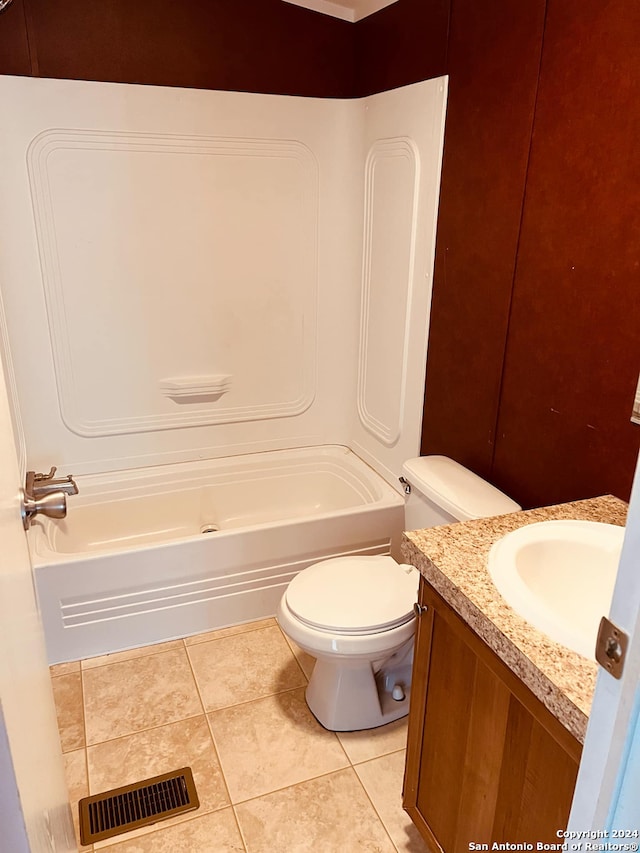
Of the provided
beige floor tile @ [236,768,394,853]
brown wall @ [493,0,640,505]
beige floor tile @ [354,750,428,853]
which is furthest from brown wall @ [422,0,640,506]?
beige floor tile @ [236,768,394,853]

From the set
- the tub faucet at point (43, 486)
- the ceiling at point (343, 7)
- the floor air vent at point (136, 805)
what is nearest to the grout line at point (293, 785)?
the floor air vent at point (136, 805)

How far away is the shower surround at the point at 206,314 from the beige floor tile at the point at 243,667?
0.11 meters

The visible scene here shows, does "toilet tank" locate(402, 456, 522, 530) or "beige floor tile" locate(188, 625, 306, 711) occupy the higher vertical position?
"toilet tank" locate(402, 456, 522, 530)

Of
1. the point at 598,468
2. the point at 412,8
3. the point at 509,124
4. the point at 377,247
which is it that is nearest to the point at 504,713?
the point at 598,468

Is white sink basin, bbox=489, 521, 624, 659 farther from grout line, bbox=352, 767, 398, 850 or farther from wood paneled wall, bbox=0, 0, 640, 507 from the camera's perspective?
grout line, bbox=352, 767, 398, 850

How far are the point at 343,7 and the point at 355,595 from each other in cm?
233

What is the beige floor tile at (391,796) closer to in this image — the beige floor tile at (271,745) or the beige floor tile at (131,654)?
the beige floor tile at (271,745)

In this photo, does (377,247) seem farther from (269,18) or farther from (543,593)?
(543,593)

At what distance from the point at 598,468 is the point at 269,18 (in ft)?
7.05

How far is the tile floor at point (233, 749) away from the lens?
1670 millimetres

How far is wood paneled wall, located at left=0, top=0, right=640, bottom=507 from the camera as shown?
1520 millimetres

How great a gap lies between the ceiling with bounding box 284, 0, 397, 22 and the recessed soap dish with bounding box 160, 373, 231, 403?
61.2 inches

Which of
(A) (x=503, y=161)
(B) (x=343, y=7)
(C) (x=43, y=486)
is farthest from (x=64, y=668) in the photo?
(B) (x=343, y=7)

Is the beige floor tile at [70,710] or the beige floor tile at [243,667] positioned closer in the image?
the beige floor tile at [70,710]
